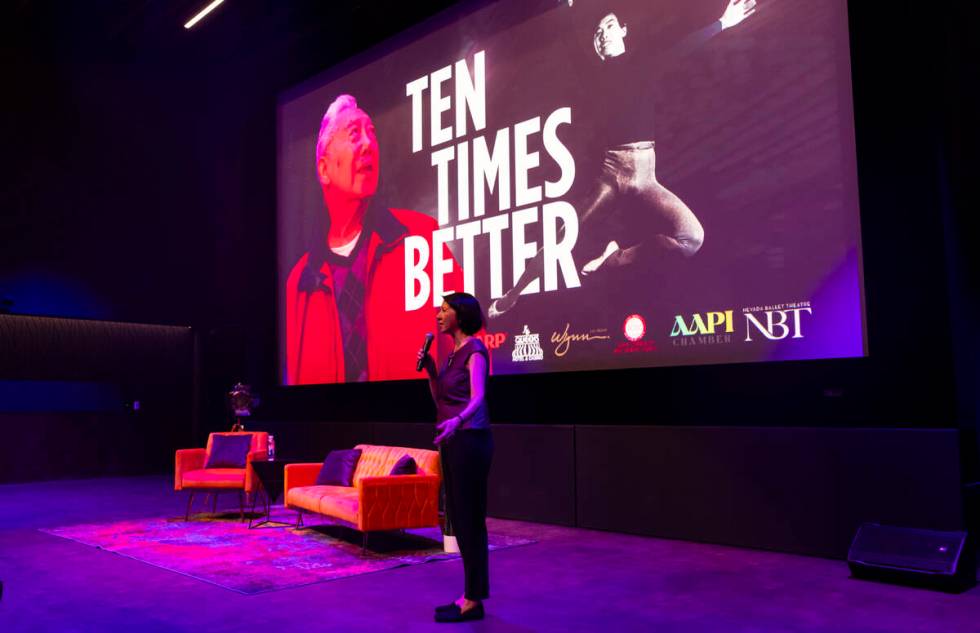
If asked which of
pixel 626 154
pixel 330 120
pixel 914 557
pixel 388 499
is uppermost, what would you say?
pixel 330 120

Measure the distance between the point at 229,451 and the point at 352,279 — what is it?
211 cm

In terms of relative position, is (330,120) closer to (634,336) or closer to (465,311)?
(634,336)

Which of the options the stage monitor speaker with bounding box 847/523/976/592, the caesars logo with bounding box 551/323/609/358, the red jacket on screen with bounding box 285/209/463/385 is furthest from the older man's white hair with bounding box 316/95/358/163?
the stage monitor speaker with bounding box 847/523/976/592


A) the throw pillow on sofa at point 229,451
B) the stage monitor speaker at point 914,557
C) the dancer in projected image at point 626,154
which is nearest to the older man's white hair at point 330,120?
the dancer in projected image at point 626,154

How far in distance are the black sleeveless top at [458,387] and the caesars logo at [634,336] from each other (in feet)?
7.95

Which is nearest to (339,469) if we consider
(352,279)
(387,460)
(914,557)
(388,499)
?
(387,460)

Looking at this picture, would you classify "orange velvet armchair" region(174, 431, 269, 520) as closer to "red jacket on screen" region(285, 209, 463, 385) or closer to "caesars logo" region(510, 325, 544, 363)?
"red jacket on screen" region(285, 209, 463, 385)

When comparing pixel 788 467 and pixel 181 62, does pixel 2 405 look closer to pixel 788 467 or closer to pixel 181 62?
pixel 181 62

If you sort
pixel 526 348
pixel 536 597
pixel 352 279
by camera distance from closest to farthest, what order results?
pixel 536 597
pixel 526 348
pixel 352 279

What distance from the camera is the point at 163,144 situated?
10.8 meters

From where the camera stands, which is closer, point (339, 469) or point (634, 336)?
point (634, 336)

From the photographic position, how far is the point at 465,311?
3439 mm

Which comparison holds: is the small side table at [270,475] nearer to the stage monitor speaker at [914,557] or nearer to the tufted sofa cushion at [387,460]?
the tufted sofa cushion at [387,460]

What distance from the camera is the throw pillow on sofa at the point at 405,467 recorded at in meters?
5.16
